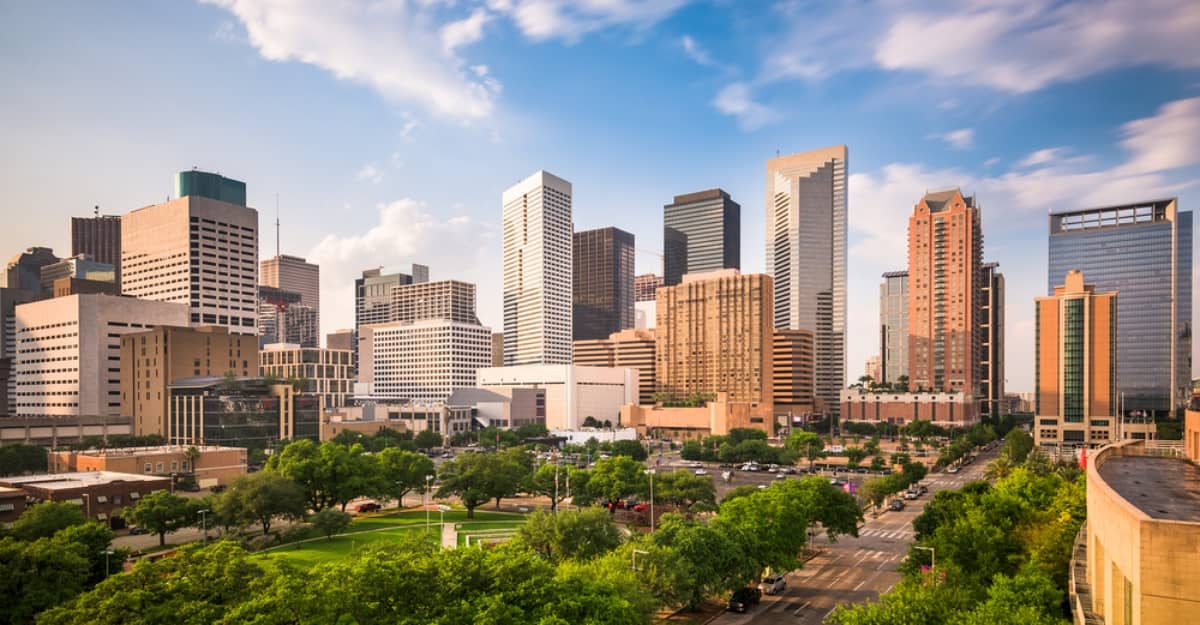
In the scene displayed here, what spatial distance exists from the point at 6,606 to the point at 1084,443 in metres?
195

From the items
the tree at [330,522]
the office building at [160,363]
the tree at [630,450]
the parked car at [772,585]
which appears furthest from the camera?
the office building at [160,363]

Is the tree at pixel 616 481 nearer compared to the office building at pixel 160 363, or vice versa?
the tree at pixel 616 481

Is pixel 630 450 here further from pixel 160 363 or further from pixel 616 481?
pixel 160 363

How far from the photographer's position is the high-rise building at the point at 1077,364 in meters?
166

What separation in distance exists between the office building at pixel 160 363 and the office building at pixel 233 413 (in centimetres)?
1011

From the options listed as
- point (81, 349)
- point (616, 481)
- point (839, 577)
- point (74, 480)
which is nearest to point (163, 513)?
point (74, 480)

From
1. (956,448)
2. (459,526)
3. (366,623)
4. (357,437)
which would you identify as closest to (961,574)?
(366,623)

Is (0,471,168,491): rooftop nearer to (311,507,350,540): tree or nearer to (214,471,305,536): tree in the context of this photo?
(214,471,305,536): tree

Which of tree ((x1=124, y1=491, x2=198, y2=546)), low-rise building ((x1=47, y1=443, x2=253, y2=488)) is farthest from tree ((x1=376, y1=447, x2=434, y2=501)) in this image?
tree ((x1=124, y1=491, x2=198, y2=546))

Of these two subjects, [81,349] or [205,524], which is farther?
[81,349]

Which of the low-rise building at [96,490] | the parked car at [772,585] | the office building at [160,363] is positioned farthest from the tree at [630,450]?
the parked car at [772,585]

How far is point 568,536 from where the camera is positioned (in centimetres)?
5556

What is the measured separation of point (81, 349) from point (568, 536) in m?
167

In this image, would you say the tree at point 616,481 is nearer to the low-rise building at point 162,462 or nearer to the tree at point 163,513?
the tree at point 163,513
